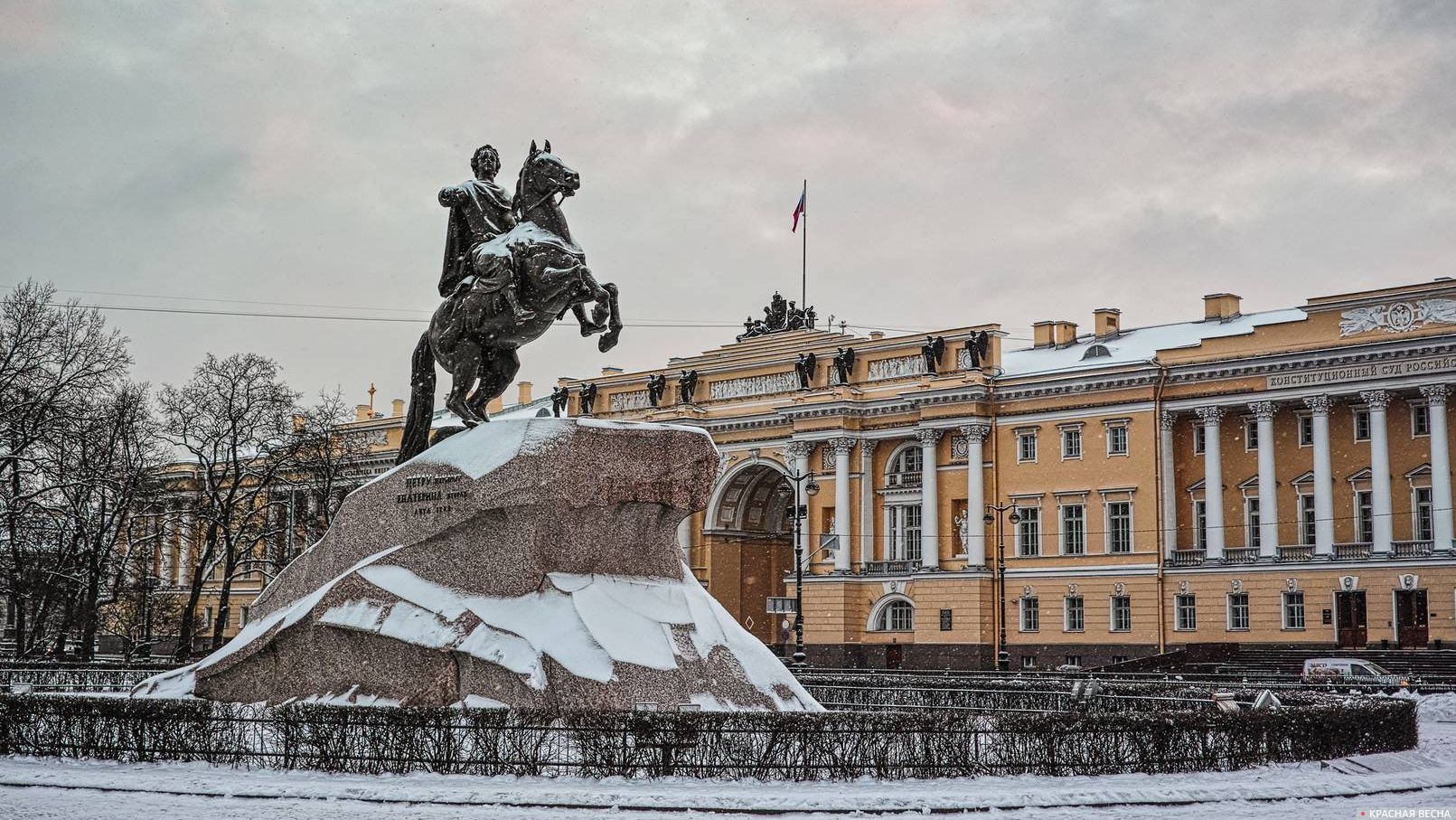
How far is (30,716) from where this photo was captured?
54.9 ft

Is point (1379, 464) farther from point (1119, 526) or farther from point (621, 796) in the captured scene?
point (621, 796)

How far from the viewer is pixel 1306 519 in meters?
58.2

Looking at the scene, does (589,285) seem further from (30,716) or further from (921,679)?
(921,679)

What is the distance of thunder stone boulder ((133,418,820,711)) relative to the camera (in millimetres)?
16203

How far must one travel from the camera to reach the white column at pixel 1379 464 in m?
55.1

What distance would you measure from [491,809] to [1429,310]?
48.0 meters

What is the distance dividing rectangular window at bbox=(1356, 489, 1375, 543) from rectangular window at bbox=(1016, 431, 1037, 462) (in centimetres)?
1203

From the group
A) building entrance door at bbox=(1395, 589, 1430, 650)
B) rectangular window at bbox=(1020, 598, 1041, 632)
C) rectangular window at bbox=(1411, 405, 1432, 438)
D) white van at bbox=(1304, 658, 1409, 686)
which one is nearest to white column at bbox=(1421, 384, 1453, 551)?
rectangular window at bbox=(1411, 405, 1432, 438)

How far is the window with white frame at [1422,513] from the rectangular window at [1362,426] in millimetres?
2569

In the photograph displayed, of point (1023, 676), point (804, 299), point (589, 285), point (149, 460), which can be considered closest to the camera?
point (589, 285)

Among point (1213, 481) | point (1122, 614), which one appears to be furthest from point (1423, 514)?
point (1122, 614)

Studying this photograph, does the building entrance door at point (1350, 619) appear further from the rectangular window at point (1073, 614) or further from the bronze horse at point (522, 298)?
the bronze horse at point (522, 298)

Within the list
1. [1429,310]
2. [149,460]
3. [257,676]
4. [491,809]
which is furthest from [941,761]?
[1429,310]

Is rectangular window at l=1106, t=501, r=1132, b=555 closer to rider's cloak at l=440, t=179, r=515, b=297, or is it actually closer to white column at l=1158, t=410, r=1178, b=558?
white column at l=1158, t=410, r=1178, b=558
